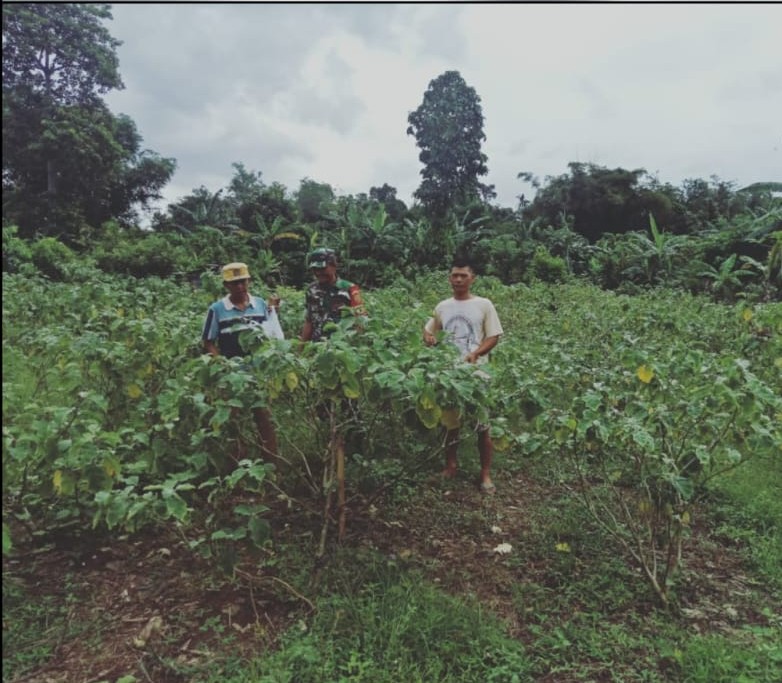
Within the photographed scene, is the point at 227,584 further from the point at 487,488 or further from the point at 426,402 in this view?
the point at 487,488

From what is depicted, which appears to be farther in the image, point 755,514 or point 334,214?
point 334,214

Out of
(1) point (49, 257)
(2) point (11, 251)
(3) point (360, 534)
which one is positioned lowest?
(3) point (360, 534)

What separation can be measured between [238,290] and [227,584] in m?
1.70

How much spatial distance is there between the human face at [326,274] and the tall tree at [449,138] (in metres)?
23.5

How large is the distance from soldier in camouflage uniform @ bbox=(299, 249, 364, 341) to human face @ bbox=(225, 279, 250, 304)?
1.33 feet

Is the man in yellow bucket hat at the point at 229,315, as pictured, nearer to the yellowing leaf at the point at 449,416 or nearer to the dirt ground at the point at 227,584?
the dirt ground at the point at 227,584

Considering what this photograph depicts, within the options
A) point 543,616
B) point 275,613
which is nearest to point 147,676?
point 275,613

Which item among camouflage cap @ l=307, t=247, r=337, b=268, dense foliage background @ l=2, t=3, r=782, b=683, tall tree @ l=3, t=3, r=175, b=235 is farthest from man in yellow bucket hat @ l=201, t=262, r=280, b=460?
tall tree @ l=3, t=3, r=175, b=235

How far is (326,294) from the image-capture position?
379 cm

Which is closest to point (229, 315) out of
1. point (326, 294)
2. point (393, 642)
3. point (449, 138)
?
point (326, 294)

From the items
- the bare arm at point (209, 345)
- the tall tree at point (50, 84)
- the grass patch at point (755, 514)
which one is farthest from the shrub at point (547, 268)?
the tall tree at point (50, 84)

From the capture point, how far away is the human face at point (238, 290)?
3613 millimetres

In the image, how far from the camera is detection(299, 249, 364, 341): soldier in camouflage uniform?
3.67 meters

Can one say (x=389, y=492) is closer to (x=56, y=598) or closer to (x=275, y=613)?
(x=275, y=613)
